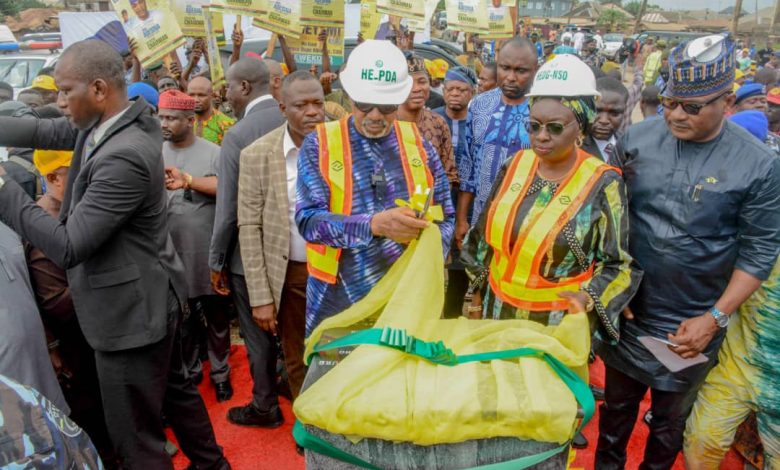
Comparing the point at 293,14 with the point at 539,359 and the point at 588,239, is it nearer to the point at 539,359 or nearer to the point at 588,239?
the point at 588,239

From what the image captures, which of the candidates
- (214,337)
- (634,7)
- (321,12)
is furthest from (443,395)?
(634,7)

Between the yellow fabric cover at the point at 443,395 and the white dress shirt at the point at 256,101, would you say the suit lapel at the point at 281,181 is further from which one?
the yellow fabric cover at the point at 443,395

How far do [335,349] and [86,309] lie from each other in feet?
4.28

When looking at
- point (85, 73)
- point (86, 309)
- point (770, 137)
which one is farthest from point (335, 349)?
point (770, 137)

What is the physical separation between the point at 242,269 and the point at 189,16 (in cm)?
441

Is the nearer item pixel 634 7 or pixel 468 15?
pixel 468 15

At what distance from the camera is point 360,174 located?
2.46m

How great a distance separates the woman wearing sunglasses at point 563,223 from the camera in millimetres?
2303

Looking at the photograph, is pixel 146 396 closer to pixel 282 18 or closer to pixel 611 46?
pixel 282 18

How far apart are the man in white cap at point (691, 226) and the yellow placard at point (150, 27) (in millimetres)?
4759

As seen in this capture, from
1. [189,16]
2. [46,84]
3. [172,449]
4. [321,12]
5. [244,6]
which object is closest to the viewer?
[172,449]

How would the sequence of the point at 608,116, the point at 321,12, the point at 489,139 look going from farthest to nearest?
the point at 321,12
the point at 608,116
the point at 489,139

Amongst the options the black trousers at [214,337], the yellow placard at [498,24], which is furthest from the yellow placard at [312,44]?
the black trousers at [214,337]

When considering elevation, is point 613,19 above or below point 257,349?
above
